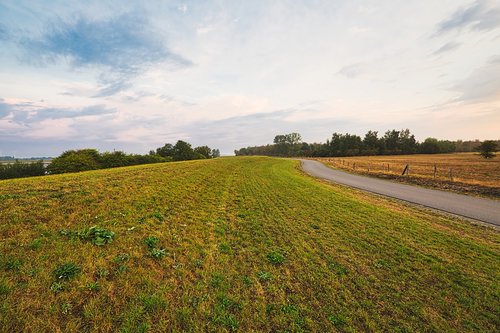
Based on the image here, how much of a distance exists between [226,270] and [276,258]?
162 cm

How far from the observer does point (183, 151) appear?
85.4 m

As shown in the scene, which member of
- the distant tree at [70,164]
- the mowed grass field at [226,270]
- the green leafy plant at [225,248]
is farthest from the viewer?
the distant tree at [70,164]

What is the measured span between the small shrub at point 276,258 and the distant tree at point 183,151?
8040cm

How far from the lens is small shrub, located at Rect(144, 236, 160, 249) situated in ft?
22.4

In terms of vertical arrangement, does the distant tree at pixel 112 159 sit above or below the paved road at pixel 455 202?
above

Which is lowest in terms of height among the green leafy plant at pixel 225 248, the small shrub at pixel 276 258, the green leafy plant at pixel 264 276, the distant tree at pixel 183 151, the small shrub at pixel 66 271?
the green leafy plant at pixel 264 276

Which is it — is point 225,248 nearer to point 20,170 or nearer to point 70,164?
point 70,164

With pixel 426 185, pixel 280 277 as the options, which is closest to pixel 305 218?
pixel 280 277

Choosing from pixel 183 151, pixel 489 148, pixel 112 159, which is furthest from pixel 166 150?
pixel 489 148

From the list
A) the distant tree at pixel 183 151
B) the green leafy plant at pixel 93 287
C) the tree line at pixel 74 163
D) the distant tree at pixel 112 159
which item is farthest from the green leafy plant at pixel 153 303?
the distant tree at pixel 183 151

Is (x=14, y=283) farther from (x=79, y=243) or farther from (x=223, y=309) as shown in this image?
(x=223, y=309)

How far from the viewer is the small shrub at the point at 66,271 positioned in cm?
479

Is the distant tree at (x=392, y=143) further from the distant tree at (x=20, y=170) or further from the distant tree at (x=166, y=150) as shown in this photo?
the distant tree at (x=20, y=170)

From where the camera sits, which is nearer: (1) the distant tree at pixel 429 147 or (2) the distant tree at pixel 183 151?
(2) the distant tree at pixel 183 151
